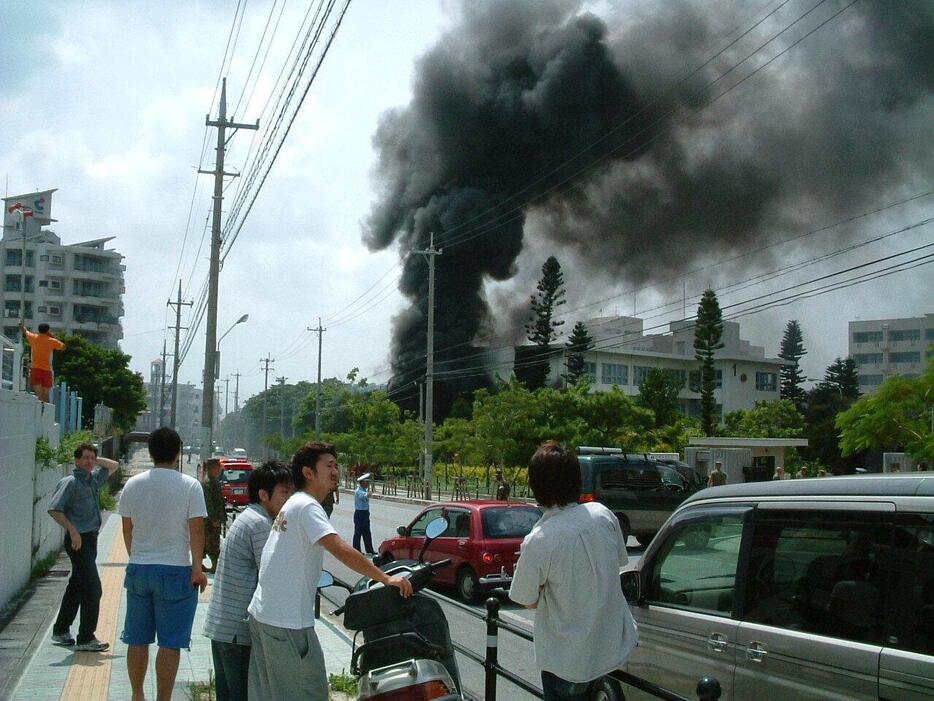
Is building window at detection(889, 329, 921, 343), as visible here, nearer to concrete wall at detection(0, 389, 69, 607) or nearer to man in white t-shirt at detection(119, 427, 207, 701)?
concrete wall at detection(0, 389, 69, 607)

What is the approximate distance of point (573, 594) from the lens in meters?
3.52

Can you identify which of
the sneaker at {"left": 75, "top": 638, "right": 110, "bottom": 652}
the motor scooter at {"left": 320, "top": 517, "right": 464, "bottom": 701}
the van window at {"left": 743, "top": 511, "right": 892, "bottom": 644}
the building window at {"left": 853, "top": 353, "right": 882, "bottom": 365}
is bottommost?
the sneaker at {"left": 75, "top": 638, "right": 110, "bottom": 652}

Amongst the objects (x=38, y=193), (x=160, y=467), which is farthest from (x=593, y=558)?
(x=38, y=193)

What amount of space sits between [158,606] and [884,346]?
112 meters

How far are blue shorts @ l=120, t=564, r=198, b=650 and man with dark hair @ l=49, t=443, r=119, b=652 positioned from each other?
2.03m

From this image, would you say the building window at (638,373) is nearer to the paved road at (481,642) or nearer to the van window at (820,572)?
the paved road at (481,642)

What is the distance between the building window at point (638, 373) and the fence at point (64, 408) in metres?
67.8

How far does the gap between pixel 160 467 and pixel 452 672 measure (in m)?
2.53

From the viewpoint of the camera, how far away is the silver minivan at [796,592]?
11.1ft

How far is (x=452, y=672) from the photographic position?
4.00 metres

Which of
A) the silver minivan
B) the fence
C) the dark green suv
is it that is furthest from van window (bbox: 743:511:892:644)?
the dark green suv

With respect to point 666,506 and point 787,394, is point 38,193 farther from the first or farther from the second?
point 666,506

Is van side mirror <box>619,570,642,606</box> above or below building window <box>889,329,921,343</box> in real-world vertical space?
below

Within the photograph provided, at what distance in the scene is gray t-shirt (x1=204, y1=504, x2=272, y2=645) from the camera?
4.73 m
